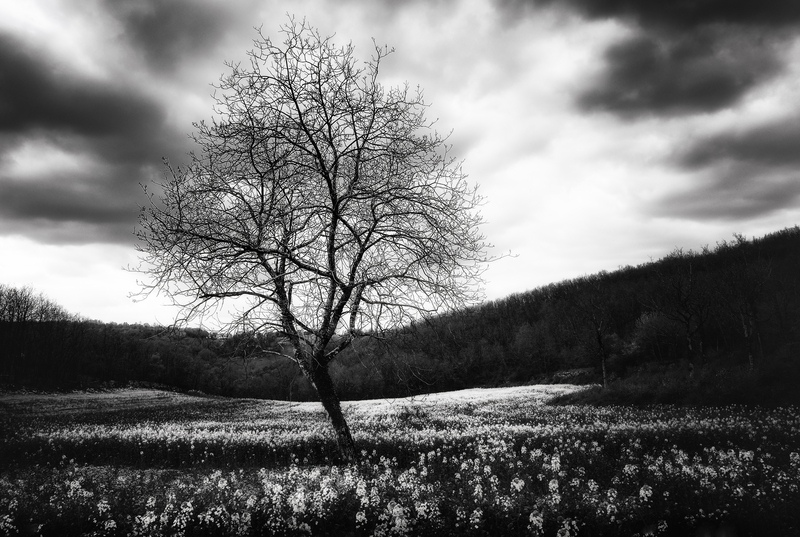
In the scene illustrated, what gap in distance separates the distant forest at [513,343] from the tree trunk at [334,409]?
1.71 feet

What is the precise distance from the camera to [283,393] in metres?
64.1

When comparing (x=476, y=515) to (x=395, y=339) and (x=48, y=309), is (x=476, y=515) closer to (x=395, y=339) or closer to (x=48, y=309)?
(x=395, y=339)

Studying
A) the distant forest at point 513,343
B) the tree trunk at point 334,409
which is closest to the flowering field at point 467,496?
the tree trunk at point 334,409

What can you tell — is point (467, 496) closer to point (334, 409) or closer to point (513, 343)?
point (334, 409)

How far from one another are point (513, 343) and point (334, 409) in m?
80.3

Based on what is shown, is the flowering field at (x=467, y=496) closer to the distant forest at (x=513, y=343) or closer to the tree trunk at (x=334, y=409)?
the tree trunk at (x=334, y=409)

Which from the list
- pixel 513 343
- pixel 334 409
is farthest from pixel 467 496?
pixel 513 343

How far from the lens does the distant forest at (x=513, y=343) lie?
891 cm

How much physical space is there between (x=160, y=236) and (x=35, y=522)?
4.72 metres

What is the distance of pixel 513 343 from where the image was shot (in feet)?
279

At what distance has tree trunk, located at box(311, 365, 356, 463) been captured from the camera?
9.17m

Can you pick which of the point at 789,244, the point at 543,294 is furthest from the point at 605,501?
the point at 543,294

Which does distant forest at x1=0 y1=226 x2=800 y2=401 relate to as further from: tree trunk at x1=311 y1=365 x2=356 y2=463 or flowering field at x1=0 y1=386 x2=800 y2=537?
flowering field at x1=0 y1=386 x2=800 y2=537

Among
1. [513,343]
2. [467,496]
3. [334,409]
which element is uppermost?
[334,409]
